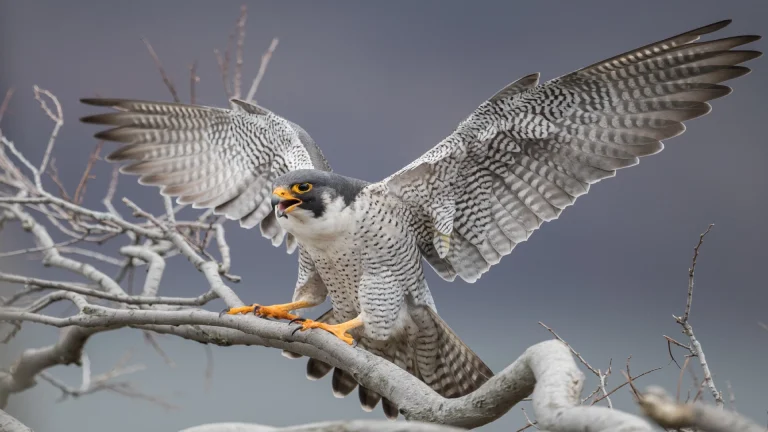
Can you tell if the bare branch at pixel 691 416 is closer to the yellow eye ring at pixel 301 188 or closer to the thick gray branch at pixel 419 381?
the thick gray branch at pixel 419 381

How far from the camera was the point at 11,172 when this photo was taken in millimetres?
3033

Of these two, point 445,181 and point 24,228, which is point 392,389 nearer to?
point 445,181

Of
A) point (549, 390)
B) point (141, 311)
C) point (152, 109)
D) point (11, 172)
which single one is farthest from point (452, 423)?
point (11, 172)

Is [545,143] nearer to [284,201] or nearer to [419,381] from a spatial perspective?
[284,201]

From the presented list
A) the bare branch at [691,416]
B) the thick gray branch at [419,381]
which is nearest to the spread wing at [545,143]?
the thick gray branch at [419,381]

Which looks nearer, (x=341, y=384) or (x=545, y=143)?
(x=545, y=143)

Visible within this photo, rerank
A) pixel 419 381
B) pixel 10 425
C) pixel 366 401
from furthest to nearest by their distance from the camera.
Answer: pixel 366 401 < pixel 10 425 < pixel 419 381

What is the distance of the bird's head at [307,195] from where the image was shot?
2363 mm

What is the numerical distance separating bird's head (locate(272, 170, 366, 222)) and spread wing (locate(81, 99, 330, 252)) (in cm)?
51

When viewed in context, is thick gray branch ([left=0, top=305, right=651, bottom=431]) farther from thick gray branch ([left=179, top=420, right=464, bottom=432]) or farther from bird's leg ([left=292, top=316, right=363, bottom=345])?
thick gray branch ([left=179, top=420, right=464, bottom=432])

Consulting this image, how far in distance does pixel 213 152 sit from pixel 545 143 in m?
1.34

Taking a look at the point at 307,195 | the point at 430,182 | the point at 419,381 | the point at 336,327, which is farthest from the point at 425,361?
the point at 419,381

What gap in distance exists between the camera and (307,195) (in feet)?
7.81

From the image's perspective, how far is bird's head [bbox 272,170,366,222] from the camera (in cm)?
236
